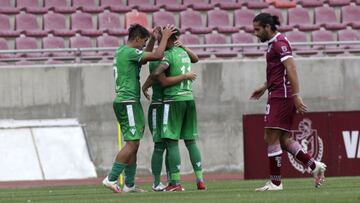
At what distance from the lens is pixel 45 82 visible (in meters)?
21.2

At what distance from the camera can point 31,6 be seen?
23.9m

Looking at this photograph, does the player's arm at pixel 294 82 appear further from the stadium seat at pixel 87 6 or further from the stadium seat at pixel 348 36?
the stadium seat at pixel 87 6

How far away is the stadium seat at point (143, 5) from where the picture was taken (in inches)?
949

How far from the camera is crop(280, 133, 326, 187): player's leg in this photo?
42.9 feet

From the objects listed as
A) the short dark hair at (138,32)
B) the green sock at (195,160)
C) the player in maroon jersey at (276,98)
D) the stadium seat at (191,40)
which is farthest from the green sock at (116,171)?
the stadium seat at (191,40)

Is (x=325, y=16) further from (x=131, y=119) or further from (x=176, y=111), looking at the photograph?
(x=131, y=119)

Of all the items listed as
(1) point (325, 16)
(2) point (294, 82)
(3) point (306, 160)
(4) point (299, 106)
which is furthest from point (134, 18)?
(4) point (299, 106)

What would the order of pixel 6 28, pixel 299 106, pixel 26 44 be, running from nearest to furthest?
pixel 299 106
pixel 26 44
pixel 6 28

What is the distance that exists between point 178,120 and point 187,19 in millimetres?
10180

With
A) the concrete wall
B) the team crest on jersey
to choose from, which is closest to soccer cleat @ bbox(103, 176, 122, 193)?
the team crest on jersey

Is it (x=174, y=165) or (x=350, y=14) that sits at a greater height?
(x=350, y=14)

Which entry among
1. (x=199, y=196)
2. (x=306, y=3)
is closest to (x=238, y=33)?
(x=306, y=3)

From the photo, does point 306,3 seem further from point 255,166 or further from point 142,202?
point 142,202

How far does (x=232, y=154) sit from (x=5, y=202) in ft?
32.0
